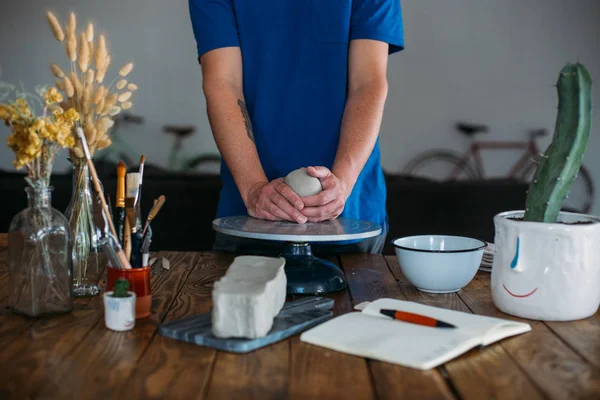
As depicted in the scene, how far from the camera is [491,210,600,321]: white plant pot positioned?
107 cm

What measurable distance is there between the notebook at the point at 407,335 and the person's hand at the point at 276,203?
0.44m

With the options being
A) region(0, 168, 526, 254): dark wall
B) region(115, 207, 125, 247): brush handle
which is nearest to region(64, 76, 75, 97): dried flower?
region(115, 207, 125, 247): brush handle

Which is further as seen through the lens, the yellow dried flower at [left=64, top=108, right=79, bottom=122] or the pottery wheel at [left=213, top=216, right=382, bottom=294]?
the pottery wheel at [left=213, top=216, right=382, bottom=294]

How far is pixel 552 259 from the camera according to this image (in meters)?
1.07

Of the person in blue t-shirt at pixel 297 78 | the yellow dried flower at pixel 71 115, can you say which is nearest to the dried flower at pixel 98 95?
the yellow dried flower at pixel 71 115

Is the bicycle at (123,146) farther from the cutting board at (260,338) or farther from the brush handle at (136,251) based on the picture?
the cutting board at (260,338)

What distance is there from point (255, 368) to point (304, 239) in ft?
1.27

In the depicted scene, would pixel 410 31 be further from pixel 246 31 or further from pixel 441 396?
pixel 441 396

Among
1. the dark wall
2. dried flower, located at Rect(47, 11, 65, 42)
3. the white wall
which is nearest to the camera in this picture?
dried flower, located at Rect(47, 11, 65, 42)

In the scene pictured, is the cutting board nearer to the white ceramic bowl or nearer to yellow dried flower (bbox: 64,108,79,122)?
the white ceramic bowl

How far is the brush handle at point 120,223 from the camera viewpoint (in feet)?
3.71

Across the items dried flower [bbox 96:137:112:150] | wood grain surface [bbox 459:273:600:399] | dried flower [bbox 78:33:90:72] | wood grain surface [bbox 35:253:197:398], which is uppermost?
dried flower [bbox 78:33:90:72]

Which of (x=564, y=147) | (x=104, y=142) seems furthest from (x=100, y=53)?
(x=564, y=147)

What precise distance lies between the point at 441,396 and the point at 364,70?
3.91 feet
